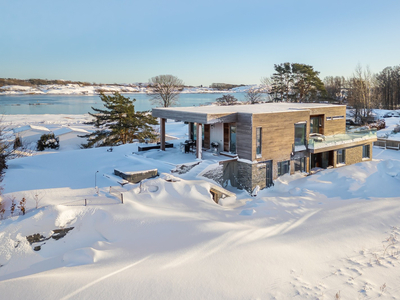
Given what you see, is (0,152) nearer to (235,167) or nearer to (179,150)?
(179,150)

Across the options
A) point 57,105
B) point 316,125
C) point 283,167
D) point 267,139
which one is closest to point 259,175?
point 267,139

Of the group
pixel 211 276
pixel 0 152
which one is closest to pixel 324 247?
pixel 211 276

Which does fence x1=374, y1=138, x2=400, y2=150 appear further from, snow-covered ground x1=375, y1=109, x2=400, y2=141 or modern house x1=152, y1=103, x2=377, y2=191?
modern house x1=152, y1=103, x2=377, y2=191

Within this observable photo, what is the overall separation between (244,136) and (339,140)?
23.6 feet

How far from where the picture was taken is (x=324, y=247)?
29.1ft

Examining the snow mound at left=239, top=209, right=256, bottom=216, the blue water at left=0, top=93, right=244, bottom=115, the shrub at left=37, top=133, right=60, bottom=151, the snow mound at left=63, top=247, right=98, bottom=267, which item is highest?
the blue water at left=0, top=93, right=244, bottom=115

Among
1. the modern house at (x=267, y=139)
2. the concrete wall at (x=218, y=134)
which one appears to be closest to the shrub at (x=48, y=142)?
the modern house at (x=267, y=139)

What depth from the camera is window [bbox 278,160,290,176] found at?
1744 cm

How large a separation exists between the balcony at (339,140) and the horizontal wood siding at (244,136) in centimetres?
452

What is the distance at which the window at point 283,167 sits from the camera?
17439 mm

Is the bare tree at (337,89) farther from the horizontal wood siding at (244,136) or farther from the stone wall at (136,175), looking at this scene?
the stone wall at (136,175)

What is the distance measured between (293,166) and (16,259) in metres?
14.5

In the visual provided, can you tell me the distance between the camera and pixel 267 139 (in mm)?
16359

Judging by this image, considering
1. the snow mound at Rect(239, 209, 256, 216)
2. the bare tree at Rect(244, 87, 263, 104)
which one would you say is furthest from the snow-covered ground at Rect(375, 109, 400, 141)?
the snow mound at Rect(239, 209, 256, 216)
